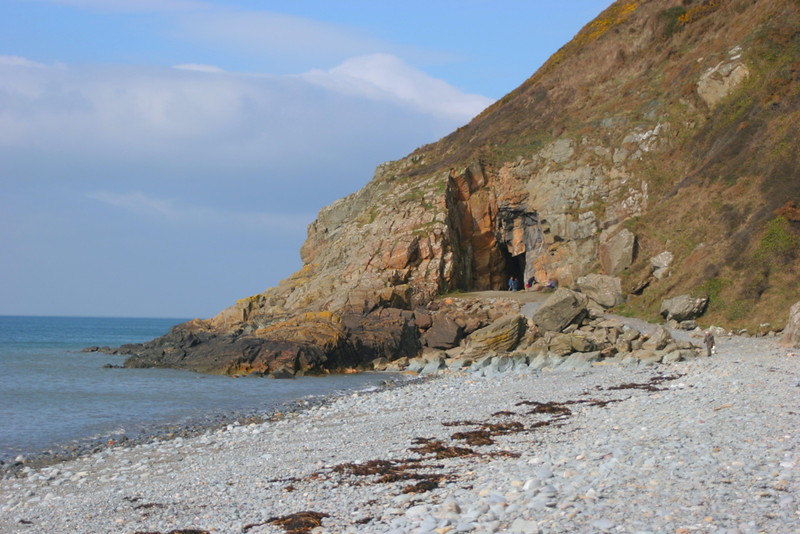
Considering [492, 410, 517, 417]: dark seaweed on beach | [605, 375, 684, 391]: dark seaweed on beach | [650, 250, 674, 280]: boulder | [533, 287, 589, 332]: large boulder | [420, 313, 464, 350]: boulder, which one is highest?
[650, 250, 674, 280]: boulder

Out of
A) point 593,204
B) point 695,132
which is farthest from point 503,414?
point 695,132

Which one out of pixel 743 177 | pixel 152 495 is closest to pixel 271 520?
pixel 152 495

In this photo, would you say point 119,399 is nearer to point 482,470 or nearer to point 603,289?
point 482,470

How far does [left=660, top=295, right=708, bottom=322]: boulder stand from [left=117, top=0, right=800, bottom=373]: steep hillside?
57 cm

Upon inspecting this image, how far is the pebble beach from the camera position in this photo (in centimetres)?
670

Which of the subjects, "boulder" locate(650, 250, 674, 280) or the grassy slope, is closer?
the grassy slope

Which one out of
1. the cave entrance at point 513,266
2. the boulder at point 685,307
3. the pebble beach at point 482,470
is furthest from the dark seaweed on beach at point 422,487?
the cave entrance at point 513,266

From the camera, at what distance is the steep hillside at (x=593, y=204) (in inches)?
1187

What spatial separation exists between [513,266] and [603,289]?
54.1 feet

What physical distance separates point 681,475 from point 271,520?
16.1ft

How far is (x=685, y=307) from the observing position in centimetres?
2794

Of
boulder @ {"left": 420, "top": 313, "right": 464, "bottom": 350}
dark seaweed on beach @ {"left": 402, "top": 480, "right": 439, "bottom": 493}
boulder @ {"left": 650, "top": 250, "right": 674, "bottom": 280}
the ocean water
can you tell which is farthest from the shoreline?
boulder @ {"left": 650, "top": 250, "right": 674, "bottom": 280}

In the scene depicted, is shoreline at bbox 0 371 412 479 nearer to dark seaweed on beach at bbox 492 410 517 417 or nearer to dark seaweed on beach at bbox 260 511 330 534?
dark seaweed on beach at bbox 492 410 517 417

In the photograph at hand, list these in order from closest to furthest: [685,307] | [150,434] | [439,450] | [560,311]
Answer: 1. [439,450]
2. [150,434]
3. [685,307]
4. [560,311]
